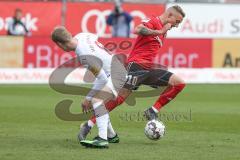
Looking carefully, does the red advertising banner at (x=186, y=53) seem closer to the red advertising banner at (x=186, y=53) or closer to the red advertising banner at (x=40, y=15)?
the red advertising banner at (x=186, y=53)

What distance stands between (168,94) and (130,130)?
1403 mm

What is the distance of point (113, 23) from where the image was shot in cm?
2770

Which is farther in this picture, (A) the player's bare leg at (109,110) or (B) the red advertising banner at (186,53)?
(B) the red advertising banner at (186,53)

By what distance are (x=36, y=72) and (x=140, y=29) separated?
12.9 m

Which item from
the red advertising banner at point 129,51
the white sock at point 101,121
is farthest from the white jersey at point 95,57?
the red advertising banner at point 129,51

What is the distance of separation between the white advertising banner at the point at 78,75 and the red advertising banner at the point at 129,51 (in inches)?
10.2

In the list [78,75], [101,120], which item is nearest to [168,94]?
[101,120]

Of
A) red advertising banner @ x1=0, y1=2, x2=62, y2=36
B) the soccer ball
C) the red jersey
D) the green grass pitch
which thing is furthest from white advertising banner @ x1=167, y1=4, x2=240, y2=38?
the soccer ball

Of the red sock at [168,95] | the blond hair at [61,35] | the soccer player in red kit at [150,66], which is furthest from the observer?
the red sock at [168,95]

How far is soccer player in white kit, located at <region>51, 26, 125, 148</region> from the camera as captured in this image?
10984 millimetres

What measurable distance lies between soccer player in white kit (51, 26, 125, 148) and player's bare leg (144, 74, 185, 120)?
122 centimetres

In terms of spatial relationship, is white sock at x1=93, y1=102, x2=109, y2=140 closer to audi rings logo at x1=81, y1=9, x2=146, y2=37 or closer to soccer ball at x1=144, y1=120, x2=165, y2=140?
soccer ball at x1=144, y1=120, x2=165, y2=140

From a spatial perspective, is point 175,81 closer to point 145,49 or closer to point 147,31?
point 145,49

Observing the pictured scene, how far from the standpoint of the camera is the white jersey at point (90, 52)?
11.0 meters
